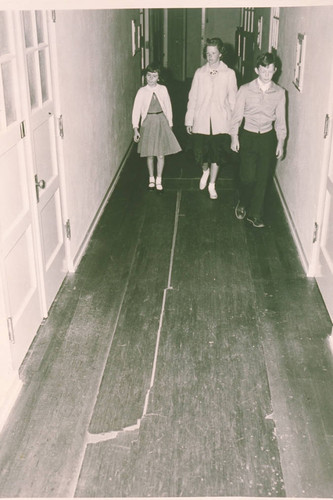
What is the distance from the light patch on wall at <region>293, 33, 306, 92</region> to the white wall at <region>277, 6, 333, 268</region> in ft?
0.22

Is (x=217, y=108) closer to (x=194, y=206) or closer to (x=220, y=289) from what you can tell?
(x=194, y=206)

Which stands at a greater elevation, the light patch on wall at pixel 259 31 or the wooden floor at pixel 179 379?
the light patch on wall at pixel 259 31

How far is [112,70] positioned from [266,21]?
2.87 metres

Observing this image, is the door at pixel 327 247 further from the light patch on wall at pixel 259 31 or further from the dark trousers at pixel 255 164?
the light patch on wall at pixel 259 31

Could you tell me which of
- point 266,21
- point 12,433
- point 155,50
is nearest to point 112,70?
point 266,21

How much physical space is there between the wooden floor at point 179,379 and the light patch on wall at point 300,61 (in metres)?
1.38

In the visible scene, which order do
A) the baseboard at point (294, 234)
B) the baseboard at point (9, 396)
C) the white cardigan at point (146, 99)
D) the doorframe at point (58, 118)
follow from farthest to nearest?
the white cardigan at point (146, 99)
the baseboard at point (294, 234)
the doorframe at point (58, 118)
the baseboard at point (9, 396)

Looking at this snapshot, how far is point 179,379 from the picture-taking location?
3.09m

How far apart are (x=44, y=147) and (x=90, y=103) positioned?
4.76ft

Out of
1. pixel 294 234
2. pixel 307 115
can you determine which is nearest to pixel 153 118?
pixel 307 115

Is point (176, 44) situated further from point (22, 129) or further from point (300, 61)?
point (22, 129)

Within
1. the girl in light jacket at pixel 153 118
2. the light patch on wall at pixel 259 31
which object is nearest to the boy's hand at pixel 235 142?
the girl in light jacket at pixel 153 118

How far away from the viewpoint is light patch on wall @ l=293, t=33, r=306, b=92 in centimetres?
466

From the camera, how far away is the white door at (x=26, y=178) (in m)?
2.91
